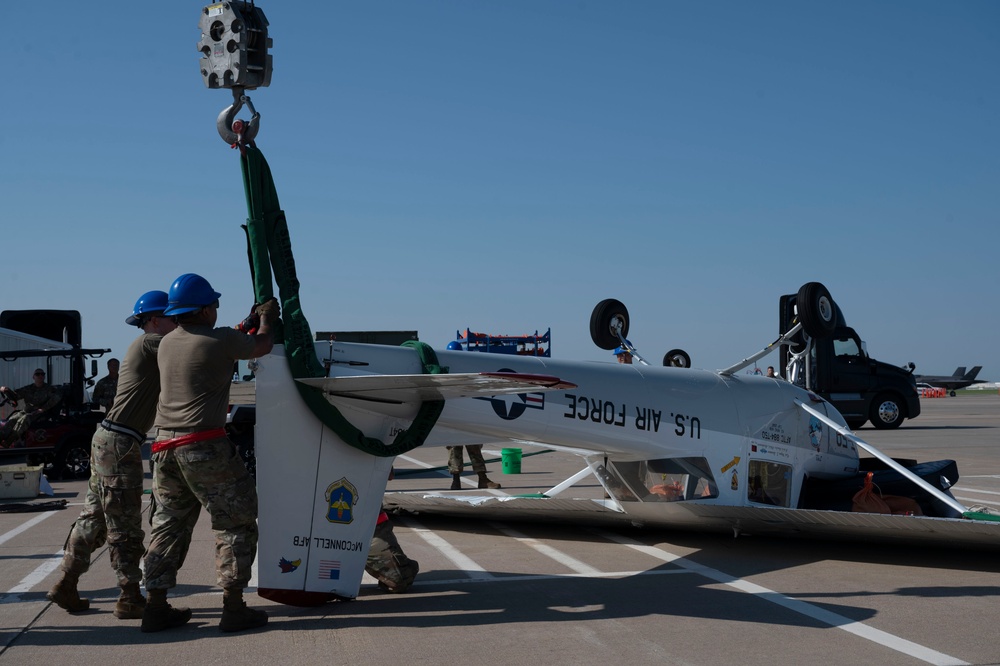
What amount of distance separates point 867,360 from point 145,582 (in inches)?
923

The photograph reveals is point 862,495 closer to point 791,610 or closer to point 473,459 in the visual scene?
point 791,610

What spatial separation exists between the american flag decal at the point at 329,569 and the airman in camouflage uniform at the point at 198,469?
47 centimetres

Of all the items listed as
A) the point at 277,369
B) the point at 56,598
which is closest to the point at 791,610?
the point at 277,369

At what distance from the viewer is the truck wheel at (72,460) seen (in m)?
15.6

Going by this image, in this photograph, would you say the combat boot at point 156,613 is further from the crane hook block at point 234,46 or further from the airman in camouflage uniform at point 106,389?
the airman in camouflage uniform at point 106,389

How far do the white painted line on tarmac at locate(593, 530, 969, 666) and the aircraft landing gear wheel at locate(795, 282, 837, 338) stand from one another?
251 cm

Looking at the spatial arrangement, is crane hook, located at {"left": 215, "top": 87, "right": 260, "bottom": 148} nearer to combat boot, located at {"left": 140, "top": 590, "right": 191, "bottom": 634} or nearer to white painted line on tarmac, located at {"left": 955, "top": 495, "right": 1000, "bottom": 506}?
combat boot, located at {"left": 140, "top": 590, "right": 191, "bottom": 634}

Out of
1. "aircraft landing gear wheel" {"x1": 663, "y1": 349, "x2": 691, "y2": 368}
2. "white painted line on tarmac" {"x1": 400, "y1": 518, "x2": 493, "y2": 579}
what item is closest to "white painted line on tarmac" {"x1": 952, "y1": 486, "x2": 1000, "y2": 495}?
"aircraft landing gear wheel" {"x1": 663, "y1": 349, "x2": 691, "y2": 368}

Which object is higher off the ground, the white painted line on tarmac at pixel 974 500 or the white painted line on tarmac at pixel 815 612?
the white painted line on tarmac at pixel 815 612

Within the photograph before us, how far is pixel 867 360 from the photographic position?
25625 millimetres

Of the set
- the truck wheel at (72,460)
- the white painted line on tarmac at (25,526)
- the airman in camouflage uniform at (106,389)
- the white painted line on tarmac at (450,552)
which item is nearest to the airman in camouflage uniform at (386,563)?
the white painted line on tarmac at (450,552)

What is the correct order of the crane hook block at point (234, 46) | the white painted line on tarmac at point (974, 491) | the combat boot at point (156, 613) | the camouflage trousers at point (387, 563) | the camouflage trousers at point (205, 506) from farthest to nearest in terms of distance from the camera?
the white painted line on tarmac at point (974, 491)
the camouflage trousers at point (387, 563)
the crane hook block at point (234, 46)
the combat boot at point (156, 613)
the camouflage trousers at point (205, 506)

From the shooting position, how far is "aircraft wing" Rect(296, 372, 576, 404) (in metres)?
5.40

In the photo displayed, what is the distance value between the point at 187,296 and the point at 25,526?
6.15 metres
